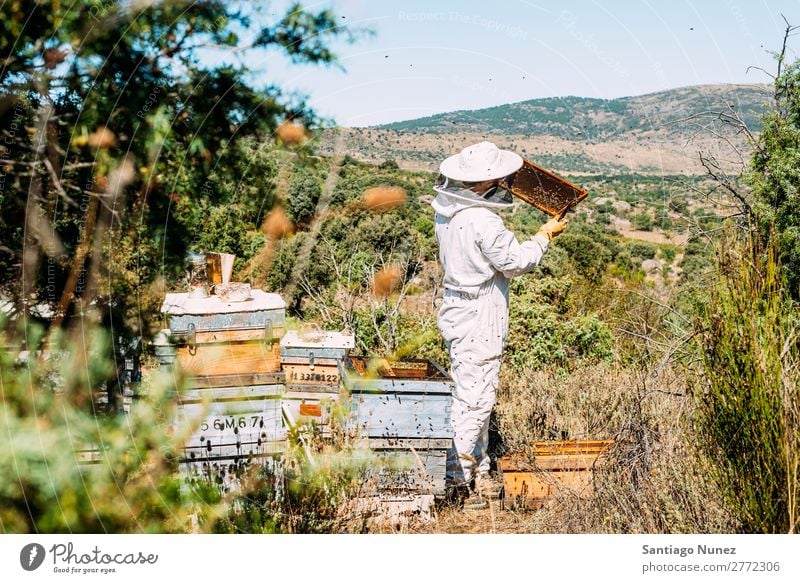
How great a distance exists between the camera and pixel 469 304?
429cm

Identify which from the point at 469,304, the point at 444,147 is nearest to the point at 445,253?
the point at 469,304

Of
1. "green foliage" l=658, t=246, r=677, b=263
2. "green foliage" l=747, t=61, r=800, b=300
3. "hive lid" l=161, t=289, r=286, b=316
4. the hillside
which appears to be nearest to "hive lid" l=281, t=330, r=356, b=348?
"hive lid" l=161, t=289, r=286, b=316

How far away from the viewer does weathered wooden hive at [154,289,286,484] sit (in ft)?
13.1

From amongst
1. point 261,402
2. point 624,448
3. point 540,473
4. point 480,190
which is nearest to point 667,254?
point 624,448

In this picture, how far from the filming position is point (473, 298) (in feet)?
14.1

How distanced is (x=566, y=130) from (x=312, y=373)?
5.95 meters

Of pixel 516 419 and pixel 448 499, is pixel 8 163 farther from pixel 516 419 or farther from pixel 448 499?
pixel 516 419

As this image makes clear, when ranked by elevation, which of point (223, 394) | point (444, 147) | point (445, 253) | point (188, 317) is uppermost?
point (444, 147)

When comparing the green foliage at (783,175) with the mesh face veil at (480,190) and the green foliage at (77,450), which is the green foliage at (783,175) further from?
the green foliage at (77,450)

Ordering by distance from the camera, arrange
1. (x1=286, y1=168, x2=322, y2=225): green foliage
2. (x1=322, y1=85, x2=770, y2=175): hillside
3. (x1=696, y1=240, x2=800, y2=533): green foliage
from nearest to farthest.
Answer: (x1=696, y1=240, x2=800, y2=533): green foliage < (x1=322, y1=85, x2=770, y2=175): hillside < (x1=286, y1=168, x2=322, y2=225): green foliage

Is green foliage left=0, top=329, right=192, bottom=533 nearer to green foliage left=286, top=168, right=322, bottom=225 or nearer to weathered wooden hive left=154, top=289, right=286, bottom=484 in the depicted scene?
weathered wooden hive left=154, top=289, right=286, bottom=484

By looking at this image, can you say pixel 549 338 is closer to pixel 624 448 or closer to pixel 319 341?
pixel 624 448

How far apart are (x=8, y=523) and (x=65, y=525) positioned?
0.96 ft

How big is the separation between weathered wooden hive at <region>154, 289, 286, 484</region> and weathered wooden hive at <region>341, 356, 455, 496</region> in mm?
520
